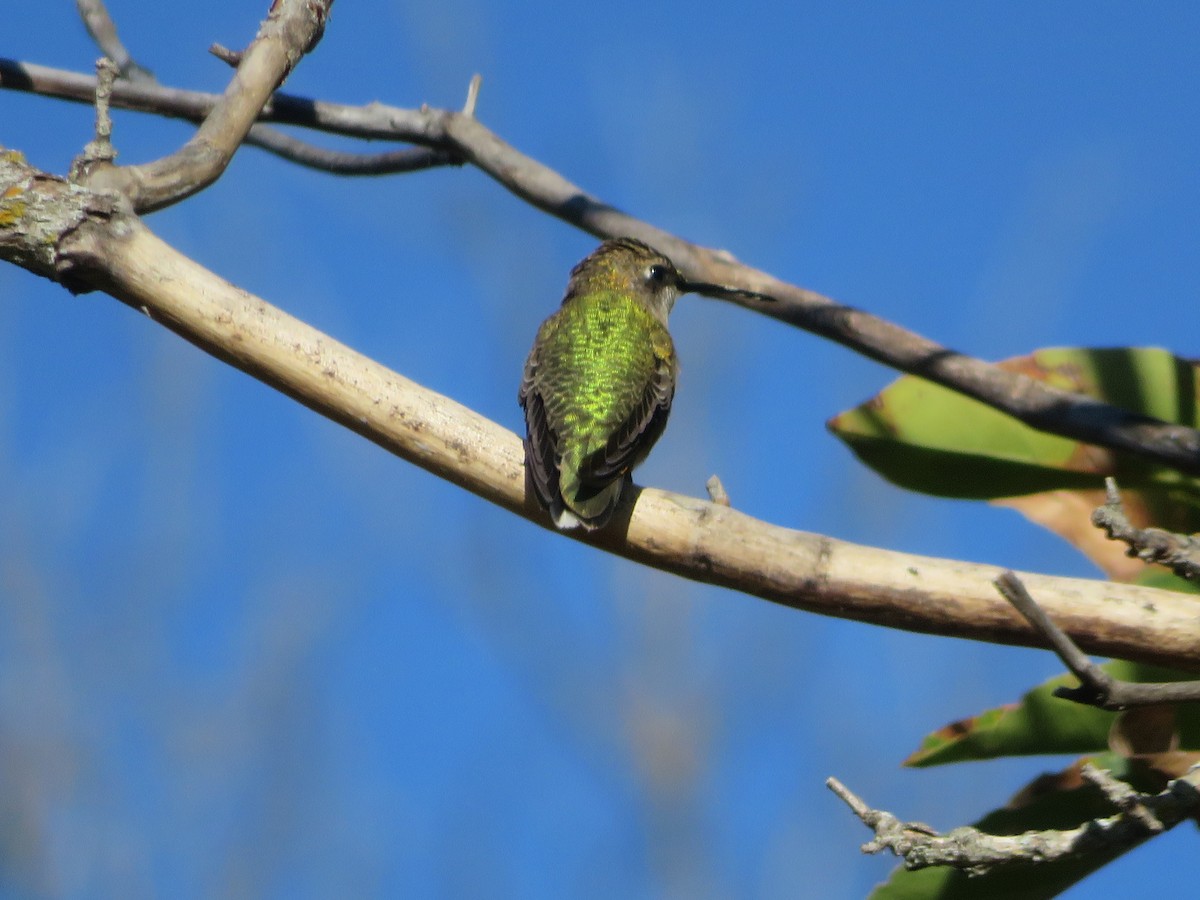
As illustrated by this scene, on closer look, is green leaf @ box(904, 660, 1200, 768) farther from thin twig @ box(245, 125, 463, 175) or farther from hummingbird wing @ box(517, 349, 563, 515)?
thin twig @ box(245, 125, 463, 175)

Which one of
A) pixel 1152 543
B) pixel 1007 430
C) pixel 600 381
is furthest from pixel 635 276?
pixel 1152 543

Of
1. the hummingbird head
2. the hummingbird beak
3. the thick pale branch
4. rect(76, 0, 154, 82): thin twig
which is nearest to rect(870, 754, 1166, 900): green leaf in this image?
the thick pale branch

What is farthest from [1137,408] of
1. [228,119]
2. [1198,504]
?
[228,119]

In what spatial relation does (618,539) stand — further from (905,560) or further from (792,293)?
(792,293)

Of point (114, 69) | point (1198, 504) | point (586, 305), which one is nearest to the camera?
point (114, 69)

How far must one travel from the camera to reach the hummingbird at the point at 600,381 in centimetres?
299

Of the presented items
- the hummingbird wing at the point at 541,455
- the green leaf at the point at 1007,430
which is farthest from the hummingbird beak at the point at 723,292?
the hummingbird wing at the point at 541,455

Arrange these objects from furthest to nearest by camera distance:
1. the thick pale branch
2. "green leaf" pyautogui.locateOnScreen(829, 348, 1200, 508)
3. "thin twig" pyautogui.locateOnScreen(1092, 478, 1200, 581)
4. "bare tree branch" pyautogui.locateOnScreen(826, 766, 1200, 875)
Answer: "green leaf" pyautogui.locateOnScreen(829, 348, 1200, 508) → the thick pale branch → "thin twig" pyautogui.locateOnScreen(1092, 478, 1200, 581) → "bare tree branch" pyautogui.locateOnScreen(826, 766, 1200, 875)

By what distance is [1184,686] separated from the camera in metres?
2.07

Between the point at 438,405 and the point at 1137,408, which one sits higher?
the point at 1137,408

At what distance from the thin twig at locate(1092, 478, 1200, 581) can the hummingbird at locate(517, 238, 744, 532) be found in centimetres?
105

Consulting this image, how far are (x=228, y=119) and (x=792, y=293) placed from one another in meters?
1.52

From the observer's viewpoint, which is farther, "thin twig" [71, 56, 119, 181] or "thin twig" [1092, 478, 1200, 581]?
"thin twig" [71, 56, 119, 181]

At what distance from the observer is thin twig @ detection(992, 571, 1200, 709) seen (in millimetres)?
1951
